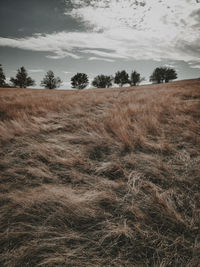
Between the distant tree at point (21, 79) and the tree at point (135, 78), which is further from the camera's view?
the tree at point (135, 78)

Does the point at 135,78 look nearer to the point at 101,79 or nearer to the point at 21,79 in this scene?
the point at 101,79

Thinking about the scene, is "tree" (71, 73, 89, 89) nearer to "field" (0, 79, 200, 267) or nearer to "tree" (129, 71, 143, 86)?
"tree" (129, 71, 143, 86)

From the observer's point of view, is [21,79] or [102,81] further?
[102,81]

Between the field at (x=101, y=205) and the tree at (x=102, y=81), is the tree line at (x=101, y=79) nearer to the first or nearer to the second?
the tree at (x=102, y=81)

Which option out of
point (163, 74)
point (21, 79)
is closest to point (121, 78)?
point (163, 74)

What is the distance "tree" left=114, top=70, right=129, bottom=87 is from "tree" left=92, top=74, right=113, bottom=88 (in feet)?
13.2

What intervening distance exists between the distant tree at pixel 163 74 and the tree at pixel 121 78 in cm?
1059

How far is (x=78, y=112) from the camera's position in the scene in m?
3.73

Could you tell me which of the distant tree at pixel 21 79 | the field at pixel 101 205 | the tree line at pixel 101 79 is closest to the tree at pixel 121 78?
the tree line at pixel 101 79

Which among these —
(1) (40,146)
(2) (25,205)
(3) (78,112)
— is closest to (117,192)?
(2) (25,205)

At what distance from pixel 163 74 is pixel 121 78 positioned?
54.0ft

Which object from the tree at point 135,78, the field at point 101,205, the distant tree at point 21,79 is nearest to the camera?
the field at point 101,205

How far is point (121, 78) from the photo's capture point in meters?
53.2

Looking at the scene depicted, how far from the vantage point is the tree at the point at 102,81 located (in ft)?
185
